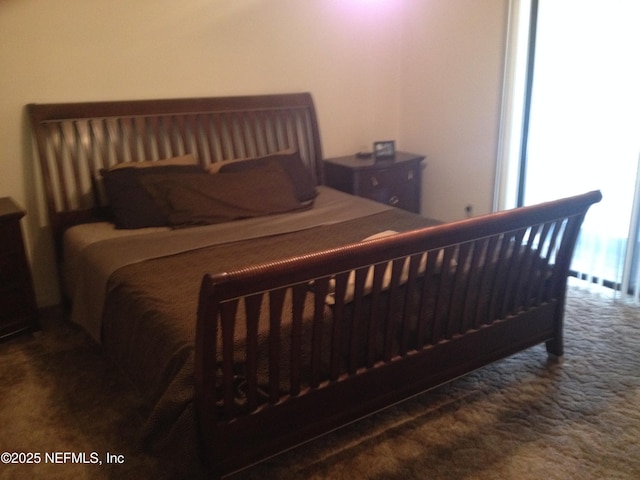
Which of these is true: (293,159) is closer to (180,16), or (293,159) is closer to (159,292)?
(180,16)

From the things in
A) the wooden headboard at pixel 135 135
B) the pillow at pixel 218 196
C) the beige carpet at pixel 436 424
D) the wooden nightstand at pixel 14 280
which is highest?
the wooden headboard at pixel 135 135

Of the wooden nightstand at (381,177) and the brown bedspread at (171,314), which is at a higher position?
the wooden nightstand at (381,177)

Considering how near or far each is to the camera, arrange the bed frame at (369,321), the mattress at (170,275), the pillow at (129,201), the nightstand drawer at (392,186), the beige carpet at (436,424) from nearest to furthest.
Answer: the bed frame at (369,321) → the mattress at (170,275) → the beige carpet at (436,424) → the pillow at (129,201) → the nightstand drawer at (392,186)

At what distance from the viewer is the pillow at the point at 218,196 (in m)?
2.92

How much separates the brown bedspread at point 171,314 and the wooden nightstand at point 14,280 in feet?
2.32

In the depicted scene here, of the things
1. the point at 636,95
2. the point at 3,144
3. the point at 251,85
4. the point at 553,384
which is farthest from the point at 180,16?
the point at 553,384

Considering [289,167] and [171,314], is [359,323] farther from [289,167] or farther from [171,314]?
[289,167]

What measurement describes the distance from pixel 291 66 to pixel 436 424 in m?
2.58

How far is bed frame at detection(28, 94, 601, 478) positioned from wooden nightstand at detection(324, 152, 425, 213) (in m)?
1.63

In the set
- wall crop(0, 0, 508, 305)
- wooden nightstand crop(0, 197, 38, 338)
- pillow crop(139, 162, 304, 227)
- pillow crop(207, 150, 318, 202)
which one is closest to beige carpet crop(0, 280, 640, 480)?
wooden nightstand crop(0, 197, 38, 338)

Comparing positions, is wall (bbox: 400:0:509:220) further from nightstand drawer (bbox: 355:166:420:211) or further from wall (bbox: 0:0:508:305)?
nightstand drawer (bbox: 355:166:420:211)

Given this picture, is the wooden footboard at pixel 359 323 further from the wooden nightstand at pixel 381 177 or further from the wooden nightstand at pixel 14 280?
the wooden nightstand at pixel 381 177

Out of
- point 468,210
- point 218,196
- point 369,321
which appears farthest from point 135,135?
point 468,210

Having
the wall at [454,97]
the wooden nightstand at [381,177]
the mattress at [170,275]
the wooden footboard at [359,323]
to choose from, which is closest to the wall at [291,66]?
the wall at [454,97]
